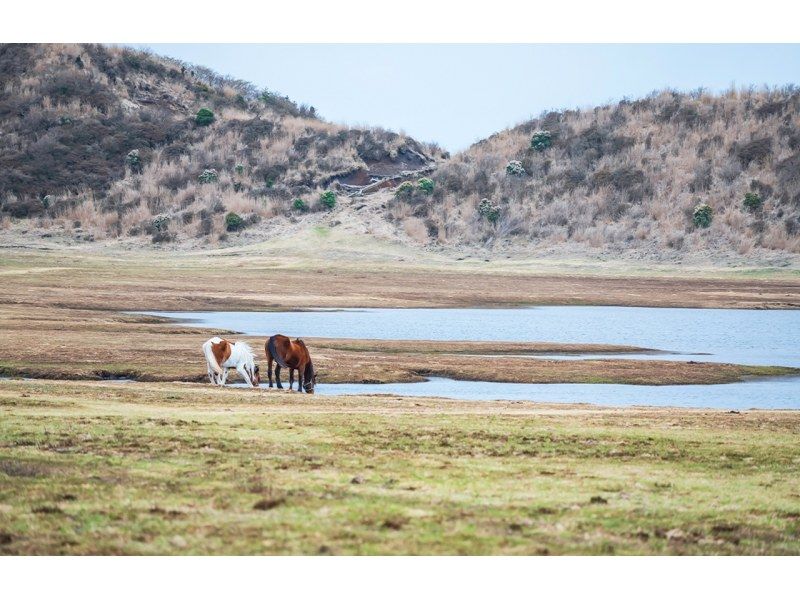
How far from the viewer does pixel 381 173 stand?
129625 mm

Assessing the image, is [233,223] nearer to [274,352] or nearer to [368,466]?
[274,352]

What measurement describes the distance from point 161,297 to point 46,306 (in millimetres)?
8925

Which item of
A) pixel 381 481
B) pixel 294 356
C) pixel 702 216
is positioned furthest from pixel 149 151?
pixel 381 481

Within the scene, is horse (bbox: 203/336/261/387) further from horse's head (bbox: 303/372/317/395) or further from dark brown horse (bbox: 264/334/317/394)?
horse's head (bbox: 303/372/317/395)

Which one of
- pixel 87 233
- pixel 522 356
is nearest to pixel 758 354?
pixel 522 356

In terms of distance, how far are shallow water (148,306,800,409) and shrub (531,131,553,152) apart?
190ft

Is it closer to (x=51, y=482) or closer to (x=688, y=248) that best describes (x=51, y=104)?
(x=688, y=248)

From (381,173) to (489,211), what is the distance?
23.3m

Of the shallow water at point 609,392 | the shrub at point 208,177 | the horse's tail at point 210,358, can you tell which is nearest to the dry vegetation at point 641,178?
the shrub at point 208,177

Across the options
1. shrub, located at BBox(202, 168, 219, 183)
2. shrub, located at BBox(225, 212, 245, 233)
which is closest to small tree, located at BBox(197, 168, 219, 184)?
shrub, located at BBox(202, 168, 219, 183)

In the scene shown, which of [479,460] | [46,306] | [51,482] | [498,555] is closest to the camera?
[498,555]

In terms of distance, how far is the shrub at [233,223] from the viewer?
11125 centimetres

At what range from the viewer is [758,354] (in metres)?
47.0

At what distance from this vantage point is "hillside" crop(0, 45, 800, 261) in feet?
349
